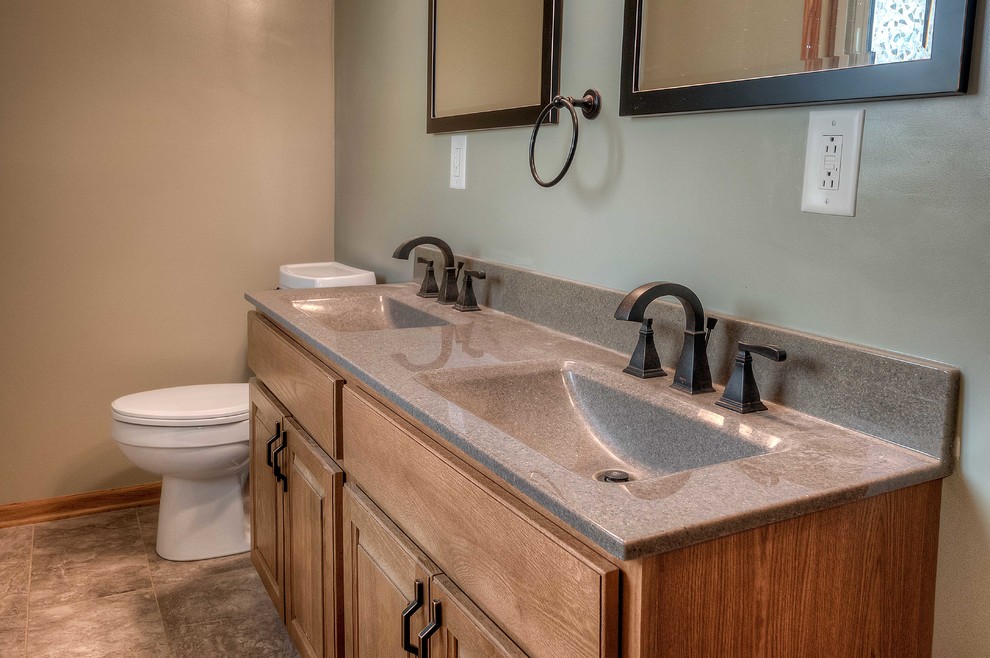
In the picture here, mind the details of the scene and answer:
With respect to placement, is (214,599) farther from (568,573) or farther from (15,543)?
(568,573)

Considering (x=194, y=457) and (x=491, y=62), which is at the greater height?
(x=491, y=62)

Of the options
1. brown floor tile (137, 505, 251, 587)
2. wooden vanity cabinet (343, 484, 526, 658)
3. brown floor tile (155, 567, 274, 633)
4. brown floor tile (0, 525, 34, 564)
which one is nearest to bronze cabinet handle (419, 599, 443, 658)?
wooden vanity cabinet (343, 484, 526, 658)

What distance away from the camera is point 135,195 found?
2.73 metres

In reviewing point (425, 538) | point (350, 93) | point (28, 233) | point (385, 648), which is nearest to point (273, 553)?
point (385, 648)

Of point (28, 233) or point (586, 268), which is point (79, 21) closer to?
point (28, 233)

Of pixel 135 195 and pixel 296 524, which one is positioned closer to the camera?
pixel 296 524

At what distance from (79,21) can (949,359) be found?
102 inches

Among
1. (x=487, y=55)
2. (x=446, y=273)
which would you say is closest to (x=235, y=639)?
(x=446, y=273)

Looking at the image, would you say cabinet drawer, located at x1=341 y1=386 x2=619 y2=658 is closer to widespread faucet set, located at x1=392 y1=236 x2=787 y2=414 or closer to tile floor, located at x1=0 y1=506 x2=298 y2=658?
widespread faucet set, located at x1=392 y1=236 x2=787 y2=414

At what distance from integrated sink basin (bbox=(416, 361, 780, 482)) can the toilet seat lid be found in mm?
1265

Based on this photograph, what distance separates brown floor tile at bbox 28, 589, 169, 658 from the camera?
6.66 feet

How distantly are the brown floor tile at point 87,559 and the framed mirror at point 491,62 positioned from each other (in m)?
1.54

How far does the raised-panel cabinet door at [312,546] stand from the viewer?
5.10ft

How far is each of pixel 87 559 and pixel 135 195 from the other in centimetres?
114
